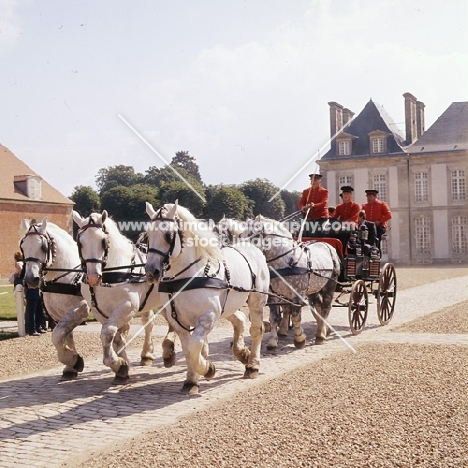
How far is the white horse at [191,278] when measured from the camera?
20.7 feet

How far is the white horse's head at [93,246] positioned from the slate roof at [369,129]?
137ft

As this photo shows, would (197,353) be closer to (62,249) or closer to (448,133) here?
Result: (62,249)

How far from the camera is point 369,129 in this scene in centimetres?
4809

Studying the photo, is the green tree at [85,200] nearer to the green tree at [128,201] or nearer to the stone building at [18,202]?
the green tree at [128,201]

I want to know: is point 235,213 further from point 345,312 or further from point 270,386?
point 270,386

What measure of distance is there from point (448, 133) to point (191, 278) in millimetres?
43312

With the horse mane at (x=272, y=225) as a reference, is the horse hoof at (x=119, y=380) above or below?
below

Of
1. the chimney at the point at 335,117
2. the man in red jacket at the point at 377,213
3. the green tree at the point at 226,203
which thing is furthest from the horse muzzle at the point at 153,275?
the chimney at the point at 335,117

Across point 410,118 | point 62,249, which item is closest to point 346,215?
point 62,249

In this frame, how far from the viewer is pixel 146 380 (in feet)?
24.9

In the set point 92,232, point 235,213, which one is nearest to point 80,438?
point 92,232

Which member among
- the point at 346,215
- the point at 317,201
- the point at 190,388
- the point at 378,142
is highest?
the point at 378,142

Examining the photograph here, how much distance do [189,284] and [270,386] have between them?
1373mm

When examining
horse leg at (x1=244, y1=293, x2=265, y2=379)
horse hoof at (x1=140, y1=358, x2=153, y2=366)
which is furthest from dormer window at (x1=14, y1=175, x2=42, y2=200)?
horse leg at (x1=244, y1=293, x2=265, y2=379)
